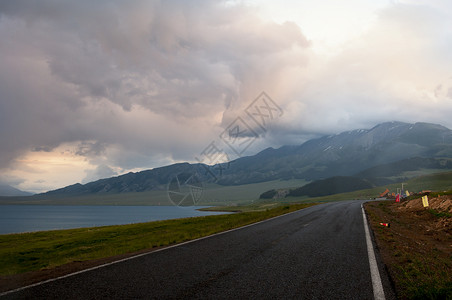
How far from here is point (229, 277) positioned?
26.3 feet

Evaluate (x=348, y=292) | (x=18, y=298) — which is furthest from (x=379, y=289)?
(x=18, y=298)

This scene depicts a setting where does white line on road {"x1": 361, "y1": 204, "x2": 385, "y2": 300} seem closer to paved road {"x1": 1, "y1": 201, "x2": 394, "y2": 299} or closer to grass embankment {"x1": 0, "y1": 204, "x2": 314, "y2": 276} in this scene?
paved road {"x1": 1, "y1": 201, "x2": 394, "y2": 299}

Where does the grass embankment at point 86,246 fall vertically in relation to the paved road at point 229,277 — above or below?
below

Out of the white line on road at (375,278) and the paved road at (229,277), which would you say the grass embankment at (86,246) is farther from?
the white line on road at (375,278)

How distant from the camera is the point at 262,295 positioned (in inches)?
260

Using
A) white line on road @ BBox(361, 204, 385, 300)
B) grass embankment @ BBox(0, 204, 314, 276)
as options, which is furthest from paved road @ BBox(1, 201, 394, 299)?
grass embankment @ BBox(0, 204, 314, 276)

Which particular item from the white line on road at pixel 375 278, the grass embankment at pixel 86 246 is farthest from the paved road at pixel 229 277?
the grass embankment at pixel 86 246

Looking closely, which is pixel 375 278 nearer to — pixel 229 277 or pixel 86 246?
pixel 229 277

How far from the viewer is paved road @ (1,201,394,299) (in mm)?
6719

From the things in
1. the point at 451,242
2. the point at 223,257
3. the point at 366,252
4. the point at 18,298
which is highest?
the point at 18,298

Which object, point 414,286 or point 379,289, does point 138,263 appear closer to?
point 379,289

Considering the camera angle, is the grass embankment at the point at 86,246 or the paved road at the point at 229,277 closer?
the paved road at the point at 229,277

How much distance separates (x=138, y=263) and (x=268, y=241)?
6.87 meters

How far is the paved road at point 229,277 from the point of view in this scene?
6.72 metres
